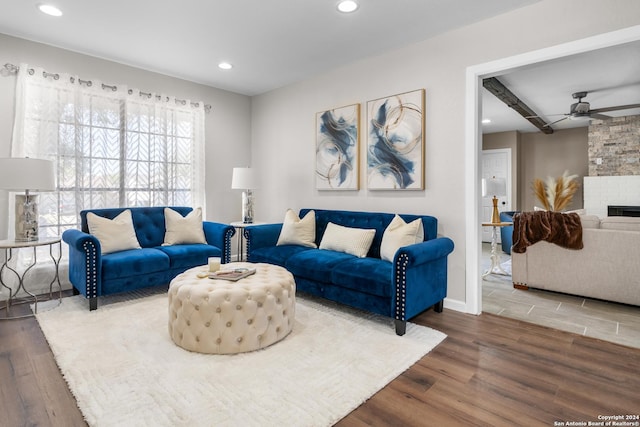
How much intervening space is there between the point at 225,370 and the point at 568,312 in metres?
3.08

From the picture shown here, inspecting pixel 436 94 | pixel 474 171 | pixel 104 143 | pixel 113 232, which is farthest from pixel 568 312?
pixel 104 143

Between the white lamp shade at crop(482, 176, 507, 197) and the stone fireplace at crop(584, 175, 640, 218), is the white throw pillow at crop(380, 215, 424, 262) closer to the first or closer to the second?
the white lamp shade at crop(482, 176, 507, 197)

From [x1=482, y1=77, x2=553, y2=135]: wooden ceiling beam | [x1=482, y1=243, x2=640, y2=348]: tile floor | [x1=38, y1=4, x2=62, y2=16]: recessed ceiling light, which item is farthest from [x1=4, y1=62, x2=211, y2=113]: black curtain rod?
[x1=482, y1=243, x2=640, y2=348]: tile floor

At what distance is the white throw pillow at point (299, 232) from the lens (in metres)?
3.87

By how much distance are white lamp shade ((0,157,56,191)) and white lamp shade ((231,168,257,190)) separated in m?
2.00

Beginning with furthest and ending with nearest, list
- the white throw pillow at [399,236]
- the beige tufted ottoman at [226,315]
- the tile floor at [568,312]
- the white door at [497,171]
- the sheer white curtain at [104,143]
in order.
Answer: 1. the white door at [497,171]
2. the sheer white curtain at [104,143]
3. the white throw pillow at [399,236]
4. the tile floor at [568,312]
5. the beige tufted ottoman at [226,315]

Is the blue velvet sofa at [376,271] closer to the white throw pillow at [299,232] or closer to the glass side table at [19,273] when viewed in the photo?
the white throw pillow at [299,232]

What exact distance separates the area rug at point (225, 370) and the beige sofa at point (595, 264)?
194 cm

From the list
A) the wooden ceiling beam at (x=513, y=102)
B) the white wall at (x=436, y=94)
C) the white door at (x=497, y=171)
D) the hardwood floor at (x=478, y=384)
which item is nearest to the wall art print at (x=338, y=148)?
the white wall at (x=436, y=94)

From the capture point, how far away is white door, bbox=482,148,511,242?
7.80 metres

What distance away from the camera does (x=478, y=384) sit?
1.95 meters

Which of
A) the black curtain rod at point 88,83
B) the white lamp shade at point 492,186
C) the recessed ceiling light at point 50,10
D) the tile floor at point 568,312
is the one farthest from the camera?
the white lamp shade at point 492,186

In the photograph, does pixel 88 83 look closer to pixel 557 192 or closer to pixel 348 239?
pixel 348 239

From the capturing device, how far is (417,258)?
255cm
